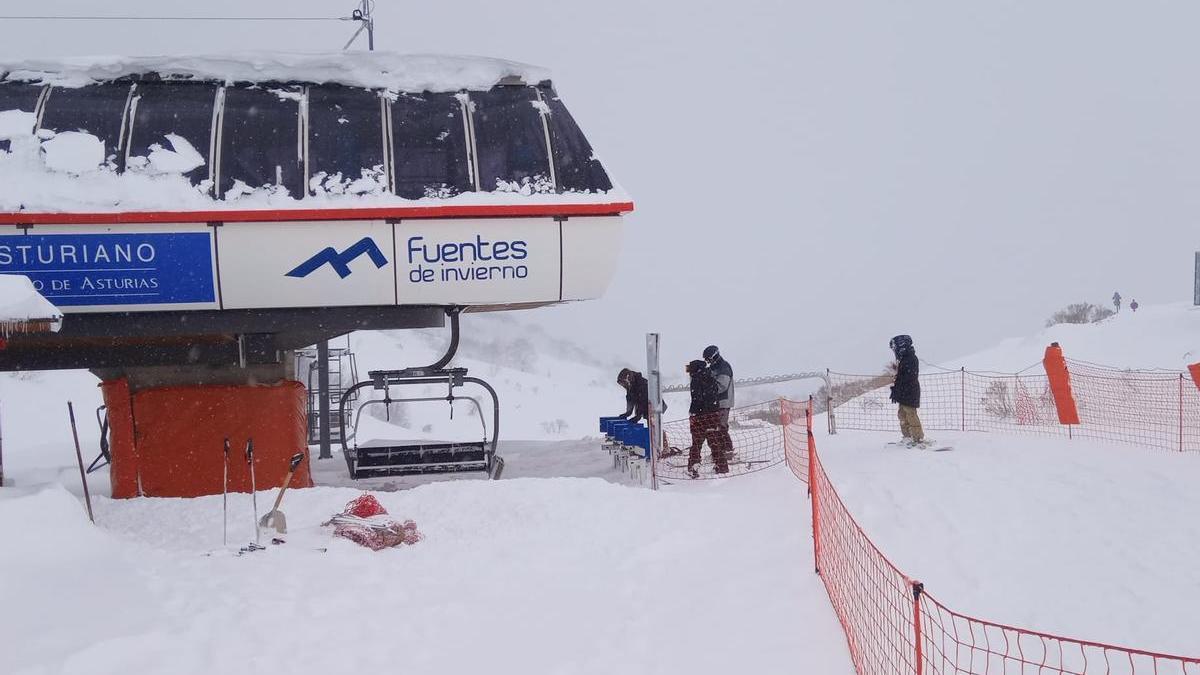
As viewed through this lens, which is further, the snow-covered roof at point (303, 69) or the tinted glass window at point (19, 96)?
the snow-covered roof at point (303, 69)

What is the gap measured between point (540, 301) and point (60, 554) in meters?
5.57

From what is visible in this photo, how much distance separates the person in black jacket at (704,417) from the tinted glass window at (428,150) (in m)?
4.05

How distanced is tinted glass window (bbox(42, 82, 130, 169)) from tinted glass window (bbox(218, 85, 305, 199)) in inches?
→ 40.6

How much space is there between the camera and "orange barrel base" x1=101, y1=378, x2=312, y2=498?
1080 centimetres

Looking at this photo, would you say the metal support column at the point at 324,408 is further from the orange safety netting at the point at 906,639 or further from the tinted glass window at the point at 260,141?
the orange safety netting at the point at 906,639

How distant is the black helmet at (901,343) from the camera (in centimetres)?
1287

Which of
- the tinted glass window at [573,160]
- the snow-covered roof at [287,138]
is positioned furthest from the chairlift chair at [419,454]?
the tinted glass window at [573,160]

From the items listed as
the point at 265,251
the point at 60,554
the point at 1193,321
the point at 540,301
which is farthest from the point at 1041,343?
the point at 60,554

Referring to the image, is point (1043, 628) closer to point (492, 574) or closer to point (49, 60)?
point (492, 574)

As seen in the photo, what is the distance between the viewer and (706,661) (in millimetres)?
5629

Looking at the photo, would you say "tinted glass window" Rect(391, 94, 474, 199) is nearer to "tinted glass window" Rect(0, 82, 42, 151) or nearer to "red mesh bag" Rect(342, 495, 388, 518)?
"red mesh bag" Rect(342, 495, 388, 518)

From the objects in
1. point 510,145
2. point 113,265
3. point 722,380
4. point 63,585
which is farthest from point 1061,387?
point 63,585

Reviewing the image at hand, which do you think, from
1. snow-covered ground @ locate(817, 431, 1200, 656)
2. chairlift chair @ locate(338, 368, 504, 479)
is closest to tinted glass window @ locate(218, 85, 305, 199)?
chairlift chair @ locate(338, 368, 504, 479)

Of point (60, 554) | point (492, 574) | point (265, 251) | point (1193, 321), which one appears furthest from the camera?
point (1193, 321)
